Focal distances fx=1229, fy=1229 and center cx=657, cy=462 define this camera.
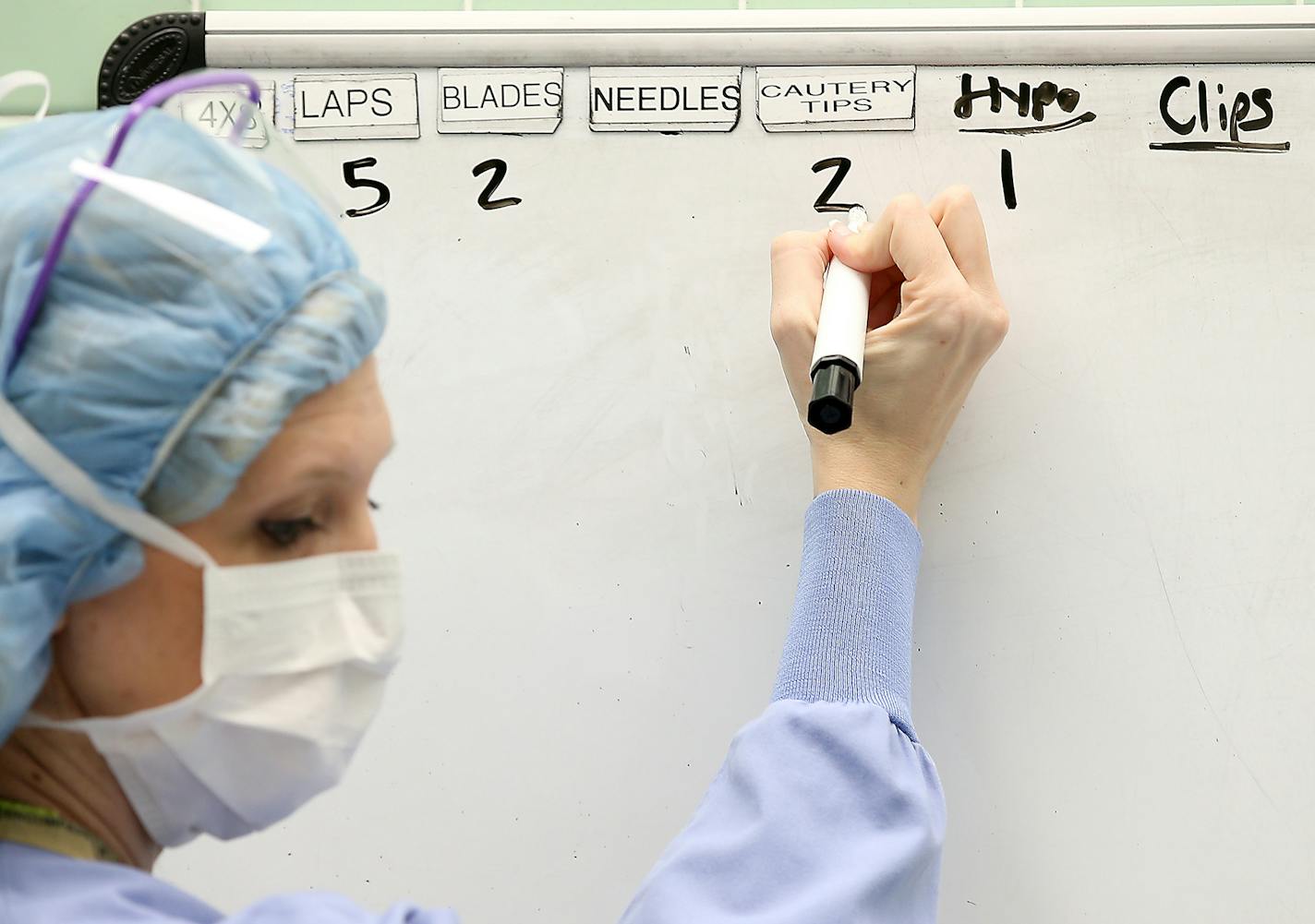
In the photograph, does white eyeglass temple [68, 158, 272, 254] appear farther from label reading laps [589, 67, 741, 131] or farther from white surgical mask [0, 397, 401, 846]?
label reading laps [589, 67, 741, 131]

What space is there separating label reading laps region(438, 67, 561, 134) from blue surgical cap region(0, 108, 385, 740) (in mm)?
282

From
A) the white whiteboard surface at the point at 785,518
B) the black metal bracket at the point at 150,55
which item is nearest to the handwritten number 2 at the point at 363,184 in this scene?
the white whiteboard surface at the point at 785,518

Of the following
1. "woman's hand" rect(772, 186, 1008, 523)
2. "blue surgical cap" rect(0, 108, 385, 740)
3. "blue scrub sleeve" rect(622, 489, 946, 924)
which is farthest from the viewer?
"woman's hand" rect(772, 186, 1008, 523)

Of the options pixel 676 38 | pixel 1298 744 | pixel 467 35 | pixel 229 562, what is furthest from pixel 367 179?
pixel 1298 744

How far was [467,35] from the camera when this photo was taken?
2.69 ft

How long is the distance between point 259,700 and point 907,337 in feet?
1.34

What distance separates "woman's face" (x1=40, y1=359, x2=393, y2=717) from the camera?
55cm

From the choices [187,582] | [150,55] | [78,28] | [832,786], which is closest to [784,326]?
[832,786]

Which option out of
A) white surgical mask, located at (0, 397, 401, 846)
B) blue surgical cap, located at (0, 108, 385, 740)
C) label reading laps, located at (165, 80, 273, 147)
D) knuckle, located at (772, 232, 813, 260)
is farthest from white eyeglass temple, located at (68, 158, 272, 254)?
knuckle, located at (772, 232, 813, 260)

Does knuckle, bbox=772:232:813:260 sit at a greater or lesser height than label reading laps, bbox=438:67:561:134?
lesser

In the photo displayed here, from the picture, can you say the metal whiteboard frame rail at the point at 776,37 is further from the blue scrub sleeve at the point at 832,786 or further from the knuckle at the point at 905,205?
the blue scrub sleeve at the point at 832,786

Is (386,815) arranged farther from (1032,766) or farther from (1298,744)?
(1298,744)

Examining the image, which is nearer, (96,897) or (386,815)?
(96,897)

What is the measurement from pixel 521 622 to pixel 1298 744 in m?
0.51
